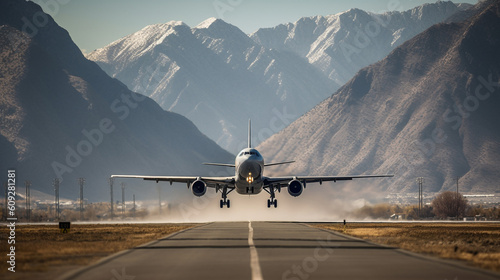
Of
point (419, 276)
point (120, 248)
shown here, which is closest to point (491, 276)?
point (419, 276)

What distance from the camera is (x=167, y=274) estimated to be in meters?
26.4

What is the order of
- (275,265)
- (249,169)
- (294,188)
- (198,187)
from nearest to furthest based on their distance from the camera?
(275,265), (249,169), (198,187), (294,188)

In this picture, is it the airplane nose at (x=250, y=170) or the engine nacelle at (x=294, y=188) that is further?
the engine nacelle at (x=294, y=188)

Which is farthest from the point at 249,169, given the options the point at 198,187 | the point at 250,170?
the point at 198,187

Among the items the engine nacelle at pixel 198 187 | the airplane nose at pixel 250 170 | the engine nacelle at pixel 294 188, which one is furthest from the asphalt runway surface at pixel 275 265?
the engine nacelle at pixel 294 188

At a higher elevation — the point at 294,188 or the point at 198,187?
the point at 198,187

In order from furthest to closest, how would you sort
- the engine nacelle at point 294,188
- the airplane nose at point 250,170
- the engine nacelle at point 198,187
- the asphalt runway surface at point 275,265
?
the engine nacelle at point 294,188 < the engine nacelle at point 198,187 < the airplane nose at point 250,170 < the asphalt runway surface at point 275,265

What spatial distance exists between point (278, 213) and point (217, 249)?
134388 millimetres

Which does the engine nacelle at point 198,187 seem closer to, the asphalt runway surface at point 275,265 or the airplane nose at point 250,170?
the airplane nose at point 250,170

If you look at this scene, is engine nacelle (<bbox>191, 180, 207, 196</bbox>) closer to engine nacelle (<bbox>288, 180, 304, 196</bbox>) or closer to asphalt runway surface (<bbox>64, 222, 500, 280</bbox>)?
engine nacelle (<bbox>288, 180, 304, 196</bbox>)

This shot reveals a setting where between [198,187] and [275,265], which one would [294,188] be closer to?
[198,187]

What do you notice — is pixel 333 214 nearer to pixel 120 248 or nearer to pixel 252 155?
pixel 252 155

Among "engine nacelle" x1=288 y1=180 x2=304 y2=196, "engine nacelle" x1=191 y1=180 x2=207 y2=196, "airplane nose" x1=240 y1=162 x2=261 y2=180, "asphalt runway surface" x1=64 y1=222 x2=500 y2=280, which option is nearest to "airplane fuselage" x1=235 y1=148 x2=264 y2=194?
"airplane nose" x1=240 y1=162 x2=261 y2=180

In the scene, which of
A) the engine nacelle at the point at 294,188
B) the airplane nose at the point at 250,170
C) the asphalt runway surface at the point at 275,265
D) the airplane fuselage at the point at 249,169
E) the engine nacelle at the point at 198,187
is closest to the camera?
the asphalt runway surface at the point at 275,265
